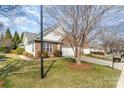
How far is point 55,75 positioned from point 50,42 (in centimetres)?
116

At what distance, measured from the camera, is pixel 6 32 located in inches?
300

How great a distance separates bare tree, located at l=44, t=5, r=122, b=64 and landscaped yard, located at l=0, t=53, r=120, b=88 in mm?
488

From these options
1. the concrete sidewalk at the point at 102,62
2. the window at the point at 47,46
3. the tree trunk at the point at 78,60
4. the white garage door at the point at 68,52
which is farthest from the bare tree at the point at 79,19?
the window at the point at 47,46

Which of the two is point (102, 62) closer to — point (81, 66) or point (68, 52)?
point (81, 66)

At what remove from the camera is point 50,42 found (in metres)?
7.90

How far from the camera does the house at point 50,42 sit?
7.73 meters

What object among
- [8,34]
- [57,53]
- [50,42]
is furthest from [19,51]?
[57,53]

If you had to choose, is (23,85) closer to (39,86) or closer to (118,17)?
(39,86)

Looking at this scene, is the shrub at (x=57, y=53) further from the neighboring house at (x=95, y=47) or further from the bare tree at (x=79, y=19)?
the neighboring house at (x=95, y=47)

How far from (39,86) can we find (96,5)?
3.22 m

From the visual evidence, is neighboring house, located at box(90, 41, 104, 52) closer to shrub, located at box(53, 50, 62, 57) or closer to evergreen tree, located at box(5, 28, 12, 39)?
shrub, located at box(53, 50, 62, 57)

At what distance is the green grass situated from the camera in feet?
24.2

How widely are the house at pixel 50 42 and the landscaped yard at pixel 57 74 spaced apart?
366mm
